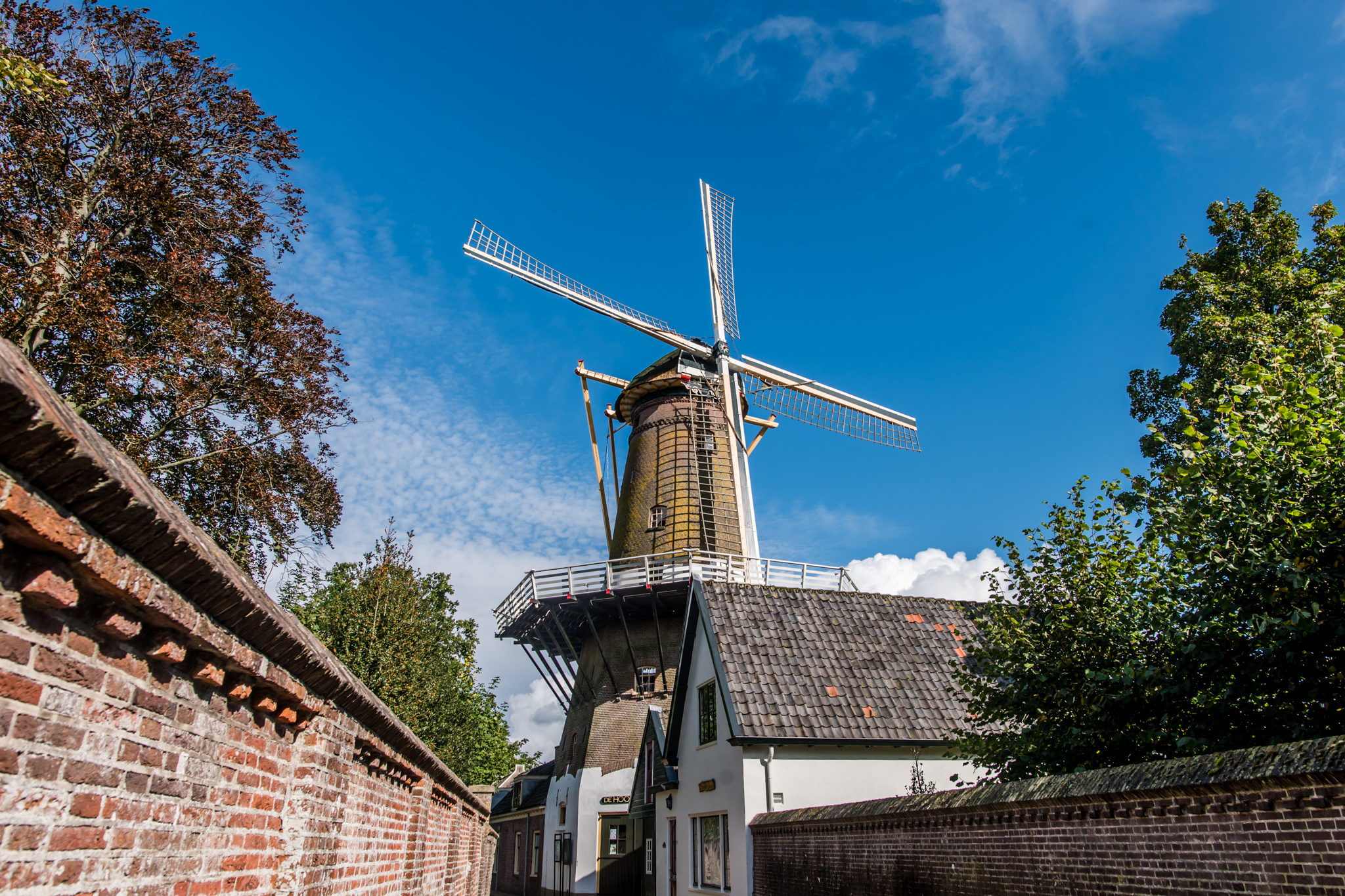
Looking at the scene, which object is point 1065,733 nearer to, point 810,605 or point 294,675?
point 294,675

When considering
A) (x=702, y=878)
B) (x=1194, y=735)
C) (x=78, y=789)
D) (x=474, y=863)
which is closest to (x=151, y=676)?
(x=78, y=789)

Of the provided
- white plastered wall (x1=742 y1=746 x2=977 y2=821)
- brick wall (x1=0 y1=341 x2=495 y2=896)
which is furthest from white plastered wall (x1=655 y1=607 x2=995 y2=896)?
brick wall (x1=0 y1=341 x2=495 y2=896)

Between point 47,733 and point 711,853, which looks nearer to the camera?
point 47,733

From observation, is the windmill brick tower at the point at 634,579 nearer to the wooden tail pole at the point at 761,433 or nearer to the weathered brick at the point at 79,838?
the wooden tail pole at the point at 761,433

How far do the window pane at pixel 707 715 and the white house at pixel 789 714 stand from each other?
3 centimetres

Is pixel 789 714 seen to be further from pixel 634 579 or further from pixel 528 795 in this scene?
pixel 528 795

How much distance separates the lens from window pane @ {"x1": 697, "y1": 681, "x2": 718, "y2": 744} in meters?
13.9

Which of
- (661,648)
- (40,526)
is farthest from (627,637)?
(40,526)

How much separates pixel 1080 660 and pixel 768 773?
6045 mm

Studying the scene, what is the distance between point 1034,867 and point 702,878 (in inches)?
356

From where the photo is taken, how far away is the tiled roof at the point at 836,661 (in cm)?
1257

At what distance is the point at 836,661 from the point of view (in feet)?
45.6

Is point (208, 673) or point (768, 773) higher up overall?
point (768, 773)

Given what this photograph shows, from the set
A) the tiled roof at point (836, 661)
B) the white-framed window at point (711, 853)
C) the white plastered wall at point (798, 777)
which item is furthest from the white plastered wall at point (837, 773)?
the white-framed window at point (711, 853)
